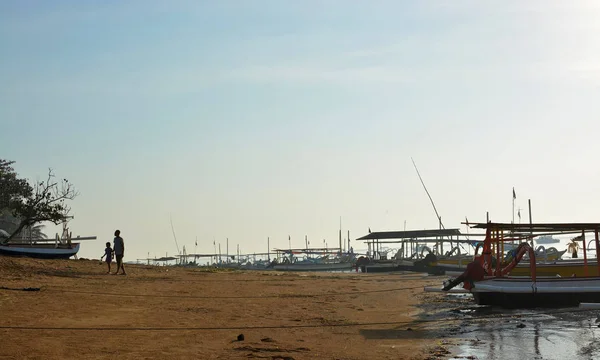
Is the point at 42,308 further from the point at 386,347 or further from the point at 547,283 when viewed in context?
the point at 547,283

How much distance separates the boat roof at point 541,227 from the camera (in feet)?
65.3

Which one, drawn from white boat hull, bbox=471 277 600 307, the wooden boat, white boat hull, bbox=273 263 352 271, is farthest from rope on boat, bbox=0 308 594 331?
white boat hull, bbox=273 263 352 271

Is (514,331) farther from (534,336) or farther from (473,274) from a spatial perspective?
(473,274)

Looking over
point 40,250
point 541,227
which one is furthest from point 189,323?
point 40,250

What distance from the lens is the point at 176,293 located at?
20.9 m

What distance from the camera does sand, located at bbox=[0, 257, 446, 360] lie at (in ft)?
35.3

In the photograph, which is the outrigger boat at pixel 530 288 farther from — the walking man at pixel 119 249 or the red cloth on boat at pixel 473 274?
the walking man at pixel 119 249

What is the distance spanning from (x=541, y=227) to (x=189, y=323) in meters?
10.9

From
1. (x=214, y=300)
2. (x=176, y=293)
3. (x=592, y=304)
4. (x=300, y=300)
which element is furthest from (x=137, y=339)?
(x=592, y=304)

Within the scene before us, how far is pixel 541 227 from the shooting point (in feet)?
65.7

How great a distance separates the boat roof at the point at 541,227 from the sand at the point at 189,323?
3271mm

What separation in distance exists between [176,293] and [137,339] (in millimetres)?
9444

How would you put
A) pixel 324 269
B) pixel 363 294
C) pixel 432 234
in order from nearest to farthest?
pixel 363 294 < pixel 432 234 < pixel 324 269

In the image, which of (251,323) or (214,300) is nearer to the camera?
(251,323)
